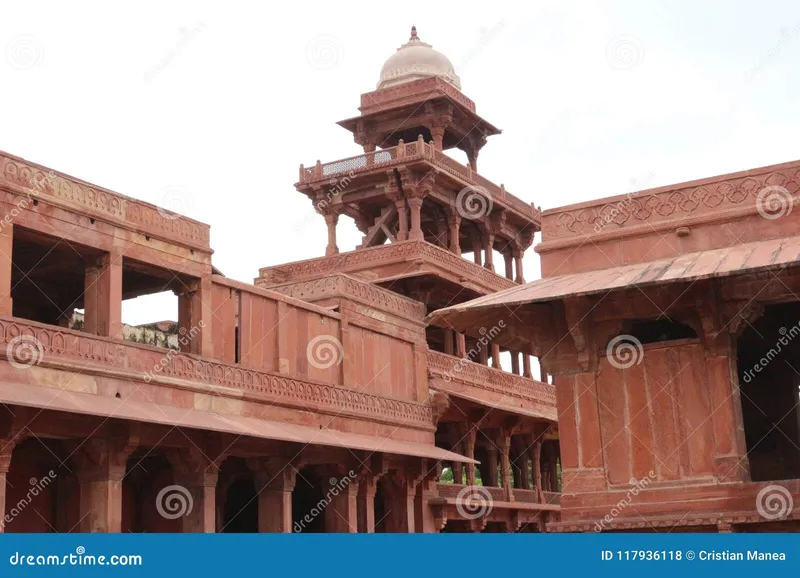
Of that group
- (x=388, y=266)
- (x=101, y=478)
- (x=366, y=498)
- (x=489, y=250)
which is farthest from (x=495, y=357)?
(x=101, y=478)

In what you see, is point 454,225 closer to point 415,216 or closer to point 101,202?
point 415,216

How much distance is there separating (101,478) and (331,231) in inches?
638

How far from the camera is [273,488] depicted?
69.8 feet

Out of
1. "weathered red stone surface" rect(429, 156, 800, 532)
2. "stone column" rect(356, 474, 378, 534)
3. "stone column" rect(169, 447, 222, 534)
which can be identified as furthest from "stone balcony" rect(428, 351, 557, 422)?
"weathered red stone surface" rect(429, 156, 800, 532)

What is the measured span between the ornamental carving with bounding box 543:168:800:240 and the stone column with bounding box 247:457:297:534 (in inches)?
315

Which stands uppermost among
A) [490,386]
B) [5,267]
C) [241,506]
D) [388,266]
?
[388,266]

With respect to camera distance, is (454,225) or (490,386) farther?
A: (454,225)

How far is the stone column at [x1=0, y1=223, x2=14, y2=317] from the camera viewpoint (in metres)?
16.4

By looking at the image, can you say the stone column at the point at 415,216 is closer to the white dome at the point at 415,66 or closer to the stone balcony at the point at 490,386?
the stone balcony at the point at 490,386

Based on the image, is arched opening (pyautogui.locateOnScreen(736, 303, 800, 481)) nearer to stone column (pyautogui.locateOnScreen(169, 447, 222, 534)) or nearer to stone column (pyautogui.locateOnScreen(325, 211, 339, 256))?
stone column (pyautogui.locateOnScreen(169, 447, 222, 534))

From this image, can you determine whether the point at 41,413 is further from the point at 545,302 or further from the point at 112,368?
the point at 545,302

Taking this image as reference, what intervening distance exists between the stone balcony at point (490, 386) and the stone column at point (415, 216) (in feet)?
13.2

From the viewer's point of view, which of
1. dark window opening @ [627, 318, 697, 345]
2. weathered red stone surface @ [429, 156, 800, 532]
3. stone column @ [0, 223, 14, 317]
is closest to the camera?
weathered red stone surface @ [429, 156, 800, 532]
